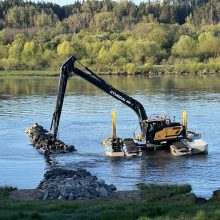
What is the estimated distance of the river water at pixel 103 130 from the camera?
36.2 m

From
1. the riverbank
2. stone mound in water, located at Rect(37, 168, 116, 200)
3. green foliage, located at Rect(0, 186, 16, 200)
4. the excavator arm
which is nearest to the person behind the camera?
stone mound in water, located at Rect(37, 168, 116, 200)

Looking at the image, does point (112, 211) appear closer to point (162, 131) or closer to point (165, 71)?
point (162, 131)

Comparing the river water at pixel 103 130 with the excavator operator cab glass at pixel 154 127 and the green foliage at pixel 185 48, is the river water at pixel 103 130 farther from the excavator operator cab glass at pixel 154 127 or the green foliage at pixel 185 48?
the green foliage at pixel 185 48

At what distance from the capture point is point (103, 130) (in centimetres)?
5594

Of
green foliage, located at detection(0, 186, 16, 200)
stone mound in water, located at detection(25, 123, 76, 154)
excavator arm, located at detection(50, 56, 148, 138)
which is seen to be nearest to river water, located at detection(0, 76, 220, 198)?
stone mound in water, located at detection(25, 123, 76, 154)

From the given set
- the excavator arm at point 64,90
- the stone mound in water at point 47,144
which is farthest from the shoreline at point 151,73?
the excavator arm at point 64,90

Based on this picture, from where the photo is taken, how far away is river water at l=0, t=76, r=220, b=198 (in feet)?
119

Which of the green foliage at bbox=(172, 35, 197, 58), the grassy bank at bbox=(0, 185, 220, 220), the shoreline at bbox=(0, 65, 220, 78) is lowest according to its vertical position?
the shoreline at bbox=(0, 65, 220, 78)

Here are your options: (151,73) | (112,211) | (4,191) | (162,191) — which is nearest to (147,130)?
(162,191)

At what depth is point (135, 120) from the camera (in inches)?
2457

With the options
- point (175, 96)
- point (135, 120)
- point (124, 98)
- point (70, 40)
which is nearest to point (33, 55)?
point (70, 40)

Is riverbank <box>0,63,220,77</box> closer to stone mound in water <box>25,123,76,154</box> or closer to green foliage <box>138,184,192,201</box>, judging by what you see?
stone mound in water <box>25,123,76,154</box>

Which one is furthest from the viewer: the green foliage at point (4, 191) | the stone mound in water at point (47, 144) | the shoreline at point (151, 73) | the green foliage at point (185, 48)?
the green foliage at point (185, 48)

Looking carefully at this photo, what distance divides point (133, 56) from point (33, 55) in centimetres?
2630
